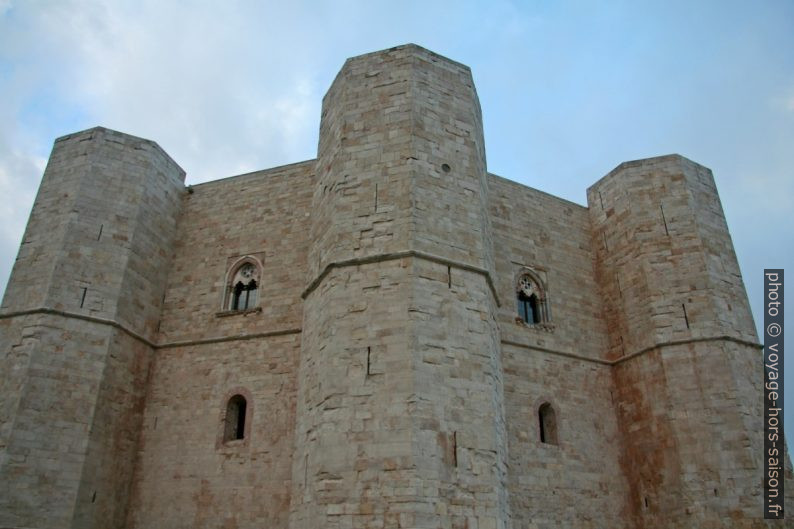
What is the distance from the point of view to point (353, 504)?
333 inches

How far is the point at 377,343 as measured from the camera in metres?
9.48

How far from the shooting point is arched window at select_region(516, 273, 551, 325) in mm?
13938

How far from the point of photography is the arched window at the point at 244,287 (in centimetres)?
1357

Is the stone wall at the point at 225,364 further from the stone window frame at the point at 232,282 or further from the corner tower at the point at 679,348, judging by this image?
the corner tower at the point at 679,348

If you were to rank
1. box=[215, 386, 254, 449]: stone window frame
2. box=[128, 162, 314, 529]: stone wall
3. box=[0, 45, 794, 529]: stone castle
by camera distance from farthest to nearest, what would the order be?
box=[215, 386, 254, 449]: stone window frame < box=[128, 162, 314, 529]: stone wall < box=[0, 45, 794, 529]: stone castle

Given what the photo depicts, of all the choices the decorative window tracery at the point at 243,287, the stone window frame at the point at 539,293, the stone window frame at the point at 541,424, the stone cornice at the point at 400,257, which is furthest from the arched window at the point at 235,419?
the stone window frame at the point at 539,293

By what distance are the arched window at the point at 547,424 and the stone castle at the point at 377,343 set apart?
0.05 metres

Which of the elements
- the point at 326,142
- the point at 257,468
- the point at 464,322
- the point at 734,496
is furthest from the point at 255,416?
the point at 734,496

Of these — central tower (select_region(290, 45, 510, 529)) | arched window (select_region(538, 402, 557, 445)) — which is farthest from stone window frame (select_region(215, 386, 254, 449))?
arched window (select_region(538, 402, 557, 445))

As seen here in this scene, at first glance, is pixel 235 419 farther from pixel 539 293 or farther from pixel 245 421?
pixel 539 293

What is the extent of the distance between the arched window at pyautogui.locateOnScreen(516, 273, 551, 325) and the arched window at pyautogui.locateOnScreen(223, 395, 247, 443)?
6520 millimetres

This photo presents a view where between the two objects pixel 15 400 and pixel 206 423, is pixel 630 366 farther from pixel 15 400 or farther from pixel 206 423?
pixel 15 400

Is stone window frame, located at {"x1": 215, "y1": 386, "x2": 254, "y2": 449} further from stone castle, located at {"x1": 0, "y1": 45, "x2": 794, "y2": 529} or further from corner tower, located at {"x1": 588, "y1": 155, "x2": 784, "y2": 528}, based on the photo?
corner tower, located at {"x1": 588, "y1": 155, "x2": 784, "y2": 528}

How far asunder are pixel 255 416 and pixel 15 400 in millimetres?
4258
